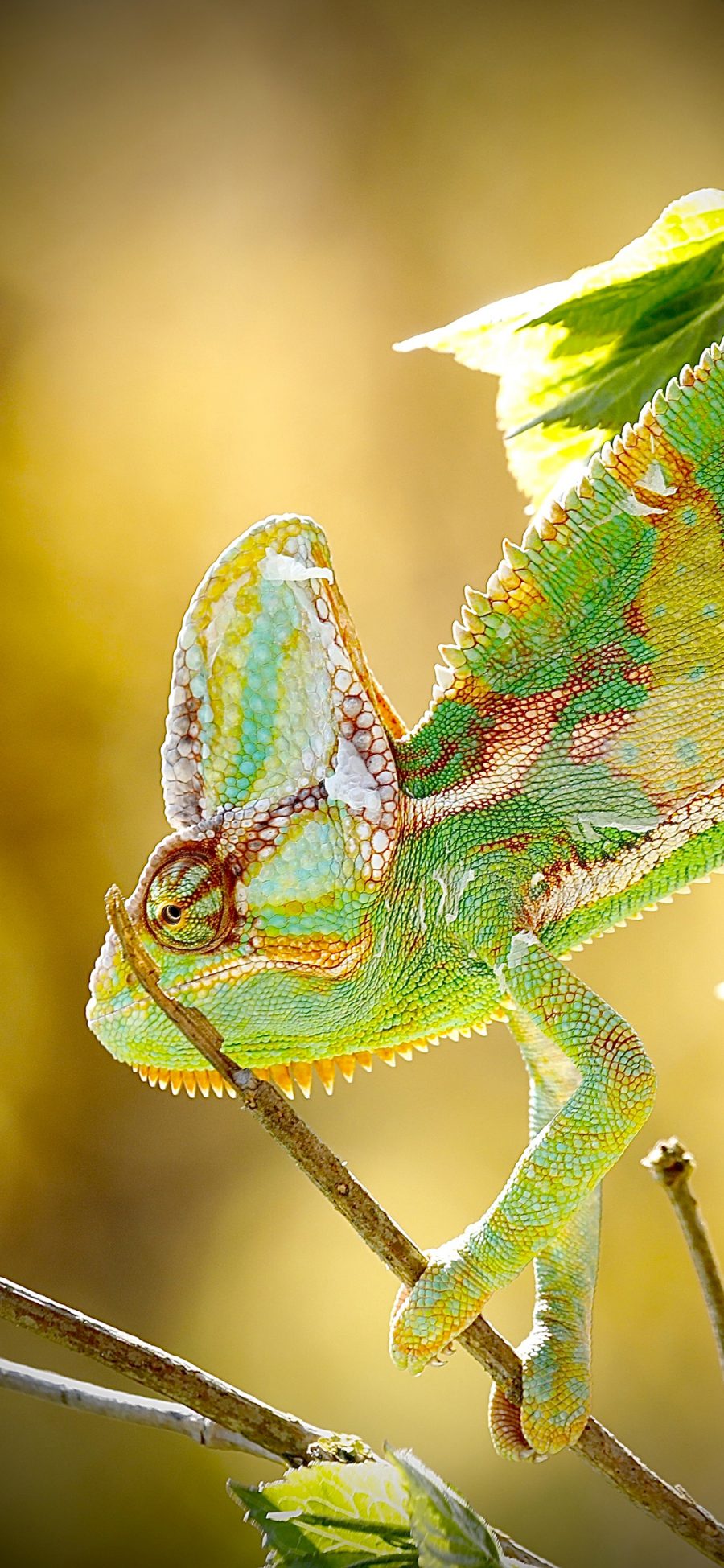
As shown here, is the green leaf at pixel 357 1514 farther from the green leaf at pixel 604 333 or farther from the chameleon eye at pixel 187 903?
the green leaf at pixel 604 333

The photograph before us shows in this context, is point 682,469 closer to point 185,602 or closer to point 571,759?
point 571,759

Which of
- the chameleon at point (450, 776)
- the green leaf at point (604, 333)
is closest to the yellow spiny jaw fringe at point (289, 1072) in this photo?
the chameleon at point (450, 776)

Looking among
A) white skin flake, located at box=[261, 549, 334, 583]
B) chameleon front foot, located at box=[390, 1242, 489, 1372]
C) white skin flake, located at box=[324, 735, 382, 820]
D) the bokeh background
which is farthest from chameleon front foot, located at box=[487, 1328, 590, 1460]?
the bokeh background

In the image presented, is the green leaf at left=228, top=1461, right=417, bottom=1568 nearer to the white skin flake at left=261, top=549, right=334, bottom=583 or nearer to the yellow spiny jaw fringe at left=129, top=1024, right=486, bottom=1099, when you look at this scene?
the yellow spiny jaw fringe at left=129, top=1024, right=486, bottom=1099

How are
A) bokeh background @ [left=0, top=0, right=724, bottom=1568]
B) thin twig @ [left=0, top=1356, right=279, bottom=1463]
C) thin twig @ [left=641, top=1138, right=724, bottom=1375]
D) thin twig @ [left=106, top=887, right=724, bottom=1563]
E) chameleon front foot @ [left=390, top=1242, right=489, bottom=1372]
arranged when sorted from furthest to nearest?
bokeh background @ [left=0, top=0, right=724, bottom=1568]
thin twig @ [left=641, top=1138, right=724, bottom=1375]
chameleon front foot @ [left=390, top=1242, right=489, bottom=1372]
thin twig @ [left=106, top=887, right=724, bottom=1563]
thin twig @ [left=0, top=1356, right=279, bottom=1463]

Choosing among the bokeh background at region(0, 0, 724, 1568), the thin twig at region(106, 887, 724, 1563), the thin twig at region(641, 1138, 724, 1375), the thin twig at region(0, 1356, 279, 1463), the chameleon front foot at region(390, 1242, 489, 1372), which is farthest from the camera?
the bokeh background at region(0, 0, 724, 1568)

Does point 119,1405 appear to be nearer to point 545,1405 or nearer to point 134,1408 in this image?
point 134,1408
